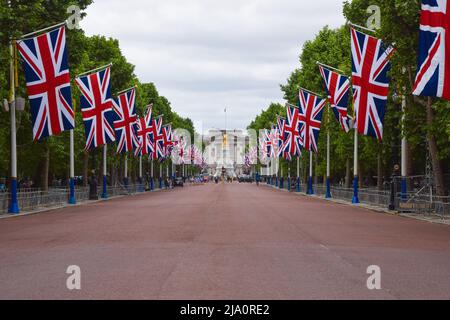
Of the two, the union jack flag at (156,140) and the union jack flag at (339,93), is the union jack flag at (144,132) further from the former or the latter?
the union jack flag at (339,93)

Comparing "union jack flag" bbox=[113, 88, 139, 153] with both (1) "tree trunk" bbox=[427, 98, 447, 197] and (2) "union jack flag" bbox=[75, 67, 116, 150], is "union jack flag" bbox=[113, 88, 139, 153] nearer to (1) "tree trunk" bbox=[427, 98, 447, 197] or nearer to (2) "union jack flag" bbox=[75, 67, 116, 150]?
(2) "union jack flag" bbox=[75, 67, 116, 150]

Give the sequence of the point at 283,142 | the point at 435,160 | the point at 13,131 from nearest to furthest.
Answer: the point at 13,131 < the point at 435,160 < the point at 283,142

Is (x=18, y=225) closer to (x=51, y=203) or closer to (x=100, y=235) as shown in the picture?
(x=100, y=235)

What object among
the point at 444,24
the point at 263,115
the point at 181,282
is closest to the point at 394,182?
the point at 444,24

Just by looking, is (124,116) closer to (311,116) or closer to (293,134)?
(311,116)

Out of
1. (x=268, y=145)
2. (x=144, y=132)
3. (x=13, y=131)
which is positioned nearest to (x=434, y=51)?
(x=13, y=131)

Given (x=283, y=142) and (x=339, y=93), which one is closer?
(x=339, y=93)

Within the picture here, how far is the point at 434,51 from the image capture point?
2050cm

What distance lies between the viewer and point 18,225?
26016 millimetres

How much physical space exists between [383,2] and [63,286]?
26041 mm

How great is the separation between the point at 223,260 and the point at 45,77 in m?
19.6

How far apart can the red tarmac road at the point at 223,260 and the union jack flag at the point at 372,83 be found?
8.77 metres

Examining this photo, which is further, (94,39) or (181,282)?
(94,39)
